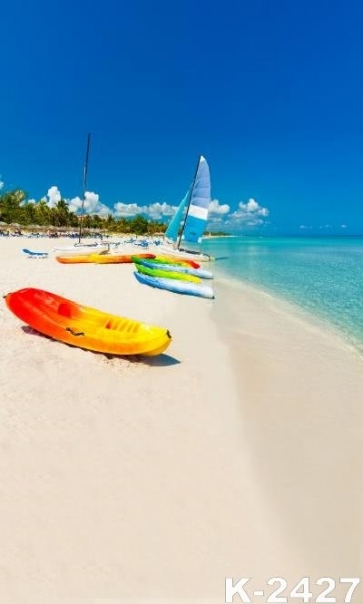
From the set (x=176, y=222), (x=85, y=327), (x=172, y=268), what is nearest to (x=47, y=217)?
(x=176, y=222)

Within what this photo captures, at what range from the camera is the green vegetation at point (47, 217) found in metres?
80.6

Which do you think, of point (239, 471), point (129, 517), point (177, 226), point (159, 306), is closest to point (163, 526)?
point (129, 517)

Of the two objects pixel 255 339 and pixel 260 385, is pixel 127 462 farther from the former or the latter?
pixel 255 339

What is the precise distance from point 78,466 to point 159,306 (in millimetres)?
9101

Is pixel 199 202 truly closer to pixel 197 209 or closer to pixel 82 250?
pixel 197 209

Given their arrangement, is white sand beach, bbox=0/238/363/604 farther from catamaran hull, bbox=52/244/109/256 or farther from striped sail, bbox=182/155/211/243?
striped sail, bbox=182/155/211/243

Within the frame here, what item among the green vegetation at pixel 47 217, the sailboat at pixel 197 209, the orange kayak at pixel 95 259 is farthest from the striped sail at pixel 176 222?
the green vegetation at pixel 47 217

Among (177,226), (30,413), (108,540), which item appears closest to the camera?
(108,540)

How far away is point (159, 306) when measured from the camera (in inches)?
517

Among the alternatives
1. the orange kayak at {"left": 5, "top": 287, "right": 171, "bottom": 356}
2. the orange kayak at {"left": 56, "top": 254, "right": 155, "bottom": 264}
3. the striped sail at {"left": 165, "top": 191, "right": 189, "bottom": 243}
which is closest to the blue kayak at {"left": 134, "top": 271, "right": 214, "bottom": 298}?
the orange kayak at {"left": 5, "top": 287, "right": 171, "bottom": 356}

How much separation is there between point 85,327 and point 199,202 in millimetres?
27250

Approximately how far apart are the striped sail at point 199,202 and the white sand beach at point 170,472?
26.4 metres

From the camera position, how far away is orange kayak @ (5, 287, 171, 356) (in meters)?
7.11

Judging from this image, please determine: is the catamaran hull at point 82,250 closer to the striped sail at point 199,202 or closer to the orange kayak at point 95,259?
the orange kayak at point 95,259
